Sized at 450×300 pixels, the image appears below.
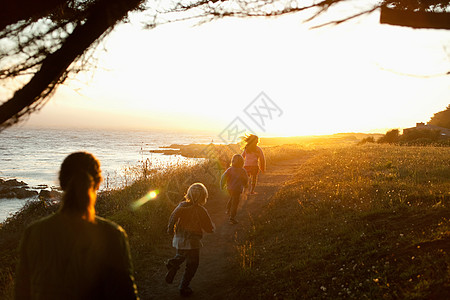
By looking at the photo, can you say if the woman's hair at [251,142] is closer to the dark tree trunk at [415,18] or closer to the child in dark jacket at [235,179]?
the child in dark jacket at [235,179]

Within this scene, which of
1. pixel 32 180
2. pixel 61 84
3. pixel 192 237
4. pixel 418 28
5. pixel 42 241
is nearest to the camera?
pixel 42 241

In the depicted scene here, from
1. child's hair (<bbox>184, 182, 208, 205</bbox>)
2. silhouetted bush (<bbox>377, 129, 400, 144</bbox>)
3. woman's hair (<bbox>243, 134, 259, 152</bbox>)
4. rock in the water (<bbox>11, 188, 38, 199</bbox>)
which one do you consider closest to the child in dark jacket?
woman's hair (<bbox>243, 134, 259, 152</bbox>)

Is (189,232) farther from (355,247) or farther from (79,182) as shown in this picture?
(79,182)

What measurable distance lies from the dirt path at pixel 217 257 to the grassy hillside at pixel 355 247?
1.24 feet

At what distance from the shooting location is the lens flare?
9664 mm

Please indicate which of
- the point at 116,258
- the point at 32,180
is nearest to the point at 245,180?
the point at 116,258

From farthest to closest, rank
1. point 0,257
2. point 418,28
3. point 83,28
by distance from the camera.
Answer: point 0,257 → point 418,28 → point 83,28

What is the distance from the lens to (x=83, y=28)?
9.68 ft

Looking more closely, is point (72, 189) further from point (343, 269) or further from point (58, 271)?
point (343, 269)

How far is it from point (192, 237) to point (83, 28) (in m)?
3.59

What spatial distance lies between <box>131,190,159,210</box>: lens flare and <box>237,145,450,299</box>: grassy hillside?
12.3ft

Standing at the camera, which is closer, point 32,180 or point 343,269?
point 343,269

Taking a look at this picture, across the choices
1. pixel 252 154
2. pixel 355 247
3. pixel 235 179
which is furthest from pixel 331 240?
pixel 252 154

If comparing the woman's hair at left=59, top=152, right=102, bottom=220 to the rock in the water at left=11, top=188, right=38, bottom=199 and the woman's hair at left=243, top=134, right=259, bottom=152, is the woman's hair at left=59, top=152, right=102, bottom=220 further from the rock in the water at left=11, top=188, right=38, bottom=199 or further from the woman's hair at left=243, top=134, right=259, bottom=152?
the rock in the water at left=11, top=188, right=38, bottom=199
